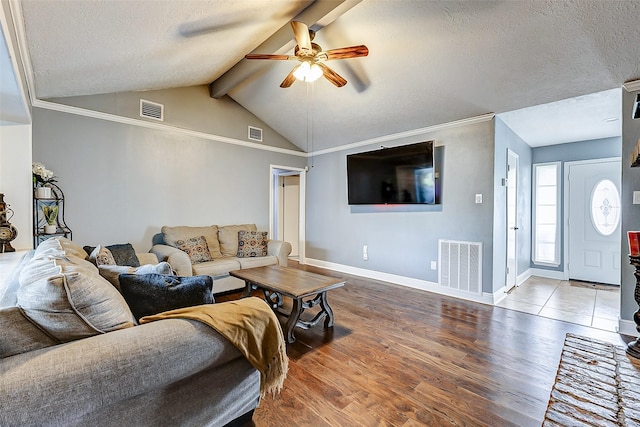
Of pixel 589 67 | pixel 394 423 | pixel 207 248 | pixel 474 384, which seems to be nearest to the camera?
pixel 394 423

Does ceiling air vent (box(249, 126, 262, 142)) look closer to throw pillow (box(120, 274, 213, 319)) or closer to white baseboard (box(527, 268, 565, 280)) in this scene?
throw pillow (box(120, 274, 213, 319))

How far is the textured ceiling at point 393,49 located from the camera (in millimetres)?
2141

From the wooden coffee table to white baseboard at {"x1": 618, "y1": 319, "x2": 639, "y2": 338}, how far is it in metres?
2.70

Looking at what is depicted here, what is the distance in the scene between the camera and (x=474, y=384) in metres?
1.93

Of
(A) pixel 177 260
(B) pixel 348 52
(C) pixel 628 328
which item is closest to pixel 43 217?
(A) pixel 177 260

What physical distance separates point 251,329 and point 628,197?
3.59m

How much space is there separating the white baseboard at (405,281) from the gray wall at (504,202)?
0.25 metres

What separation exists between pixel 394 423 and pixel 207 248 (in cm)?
321

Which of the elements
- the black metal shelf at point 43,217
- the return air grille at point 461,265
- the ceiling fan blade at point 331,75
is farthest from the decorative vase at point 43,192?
the return air grille at point 461,265

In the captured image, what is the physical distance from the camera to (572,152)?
4.70 metres

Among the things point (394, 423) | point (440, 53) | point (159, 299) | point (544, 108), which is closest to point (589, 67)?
point (544, 108)

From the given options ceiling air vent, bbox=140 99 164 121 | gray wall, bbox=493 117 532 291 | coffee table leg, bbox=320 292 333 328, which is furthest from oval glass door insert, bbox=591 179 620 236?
ceiling air vent, bbox=140 99 164 121

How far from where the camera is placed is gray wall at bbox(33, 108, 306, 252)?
3.40 meters

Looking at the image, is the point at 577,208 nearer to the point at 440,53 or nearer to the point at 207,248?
the point at 440,53
